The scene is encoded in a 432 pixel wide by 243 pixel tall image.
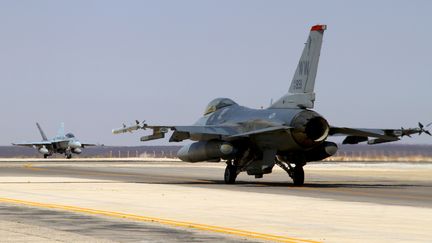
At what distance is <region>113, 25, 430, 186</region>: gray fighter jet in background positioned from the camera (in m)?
33.6

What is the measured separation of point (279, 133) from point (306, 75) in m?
2.67

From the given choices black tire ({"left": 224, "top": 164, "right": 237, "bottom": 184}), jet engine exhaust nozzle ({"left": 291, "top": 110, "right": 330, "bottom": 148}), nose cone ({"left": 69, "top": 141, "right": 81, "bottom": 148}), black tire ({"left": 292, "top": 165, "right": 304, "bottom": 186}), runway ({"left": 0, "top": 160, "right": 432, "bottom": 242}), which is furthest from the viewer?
nose cone ({"left": 69, "top": 141, "right": 81, "bottom": 148})

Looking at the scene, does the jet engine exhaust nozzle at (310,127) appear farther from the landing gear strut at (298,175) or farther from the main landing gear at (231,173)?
the main landing gear at (231,173)

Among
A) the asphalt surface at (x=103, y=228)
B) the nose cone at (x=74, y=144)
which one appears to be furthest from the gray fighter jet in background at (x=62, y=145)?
the asphalt surface at (x=103, y=228)

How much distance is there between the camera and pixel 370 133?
36.3 m

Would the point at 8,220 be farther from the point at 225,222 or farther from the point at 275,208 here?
the point at 275,208

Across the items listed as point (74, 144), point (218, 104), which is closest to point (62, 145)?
point (74, 144)

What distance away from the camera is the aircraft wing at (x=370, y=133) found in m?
35.6

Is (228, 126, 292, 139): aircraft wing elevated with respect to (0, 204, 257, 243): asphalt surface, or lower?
elevated

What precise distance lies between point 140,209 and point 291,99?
47.2ft

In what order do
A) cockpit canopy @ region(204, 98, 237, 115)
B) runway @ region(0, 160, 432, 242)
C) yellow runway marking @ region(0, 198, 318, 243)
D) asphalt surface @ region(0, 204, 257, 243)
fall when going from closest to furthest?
asphalt surface @ region(0, 204, 257, 243), yellow runway marking @ region(0, 198, 318, 243), runway @ region(0, 160, 432, 242), cockpit canopy @ region(204, 98, 237, 115)

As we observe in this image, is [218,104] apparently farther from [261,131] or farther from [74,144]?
[74,144]

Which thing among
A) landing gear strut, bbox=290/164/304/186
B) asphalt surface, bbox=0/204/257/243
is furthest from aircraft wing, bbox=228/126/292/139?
asphalt surface, bbox=0/204/257/243

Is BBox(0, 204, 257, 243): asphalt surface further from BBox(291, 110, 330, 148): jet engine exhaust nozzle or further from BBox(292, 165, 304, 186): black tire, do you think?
BBox(292, 165, 304, 186): black tire
